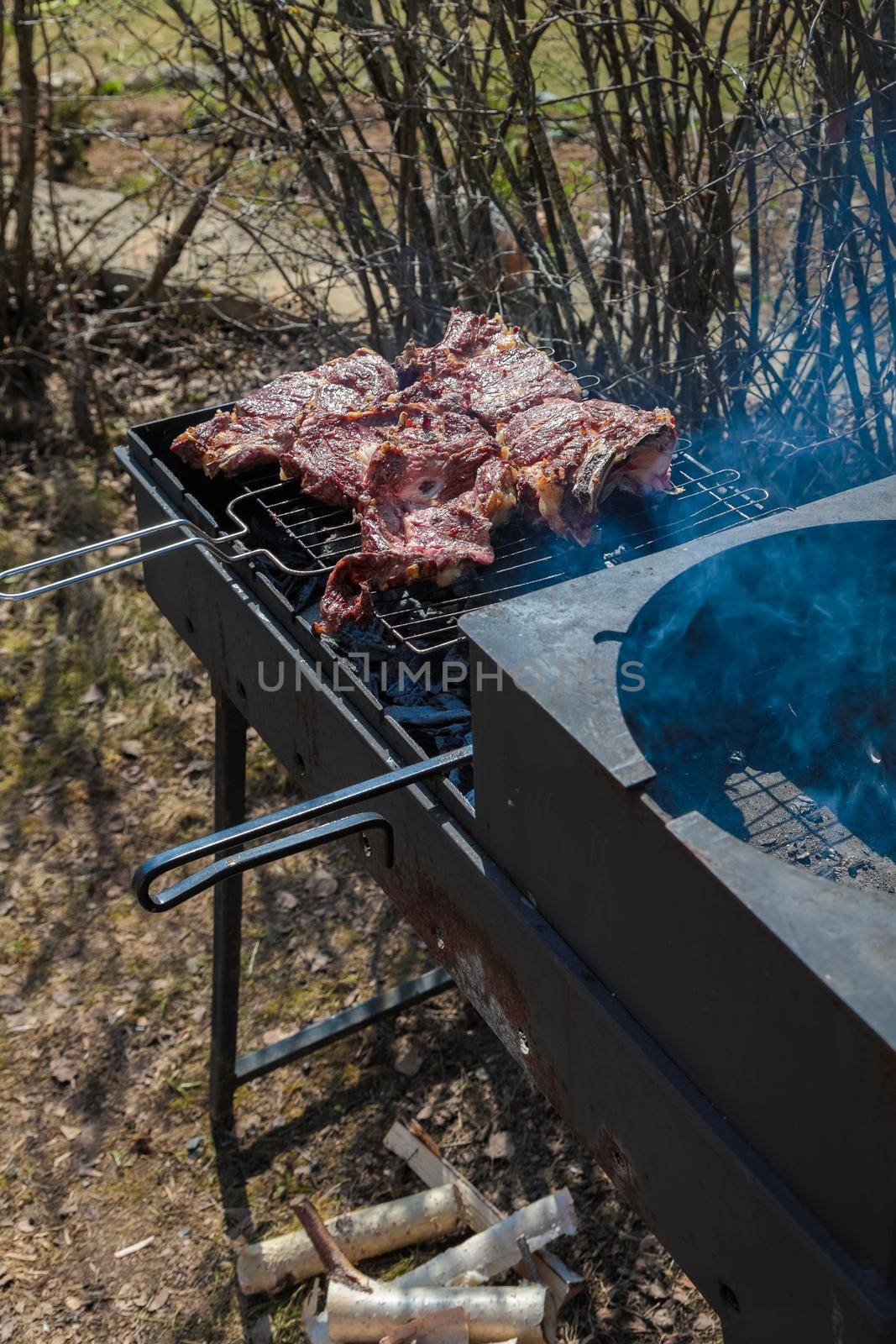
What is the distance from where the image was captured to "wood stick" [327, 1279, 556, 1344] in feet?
9.75

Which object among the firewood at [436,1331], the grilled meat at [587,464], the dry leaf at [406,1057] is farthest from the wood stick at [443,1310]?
the grilled meat at [587,464]

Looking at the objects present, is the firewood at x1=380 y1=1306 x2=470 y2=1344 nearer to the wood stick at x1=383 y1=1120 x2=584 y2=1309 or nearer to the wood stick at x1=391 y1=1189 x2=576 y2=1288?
the wood stick at x1=391 y1=1189 x2=576 y2=1288

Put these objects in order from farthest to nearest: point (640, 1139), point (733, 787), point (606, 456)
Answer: point (606, 456)
point (733, 787)
point (640, 1139)

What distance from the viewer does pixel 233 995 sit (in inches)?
139

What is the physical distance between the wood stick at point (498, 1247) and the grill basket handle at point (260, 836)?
1.69 meters

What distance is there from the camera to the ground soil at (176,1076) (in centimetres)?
330

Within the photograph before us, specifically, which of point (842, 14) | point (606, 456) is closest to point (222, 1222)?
point (606, 456)

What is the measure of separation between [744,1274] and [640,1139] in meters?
0.24

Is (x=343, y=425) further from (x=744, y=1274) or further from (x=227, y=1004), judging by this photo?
(x=744, y=1274)

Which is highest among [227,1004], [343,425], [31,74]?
[31,74]

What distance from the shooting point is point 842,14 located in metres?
3.55

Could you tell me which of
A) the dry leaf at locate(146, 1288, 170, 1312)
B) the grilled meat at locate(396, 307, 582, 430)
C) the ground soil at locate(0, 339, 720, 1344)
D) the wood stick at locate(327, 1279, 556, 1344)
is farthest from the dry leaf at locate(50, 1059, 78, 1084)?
the grilled meat at locate(396, 307, 582, 430)

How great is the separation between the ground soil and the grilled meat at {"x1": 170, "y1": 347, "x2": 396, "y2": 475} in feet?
6.61

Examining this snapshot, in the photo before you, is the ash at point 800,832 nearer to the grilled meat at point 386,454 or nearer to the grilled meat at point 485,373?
the grilled meat at point 386,454
